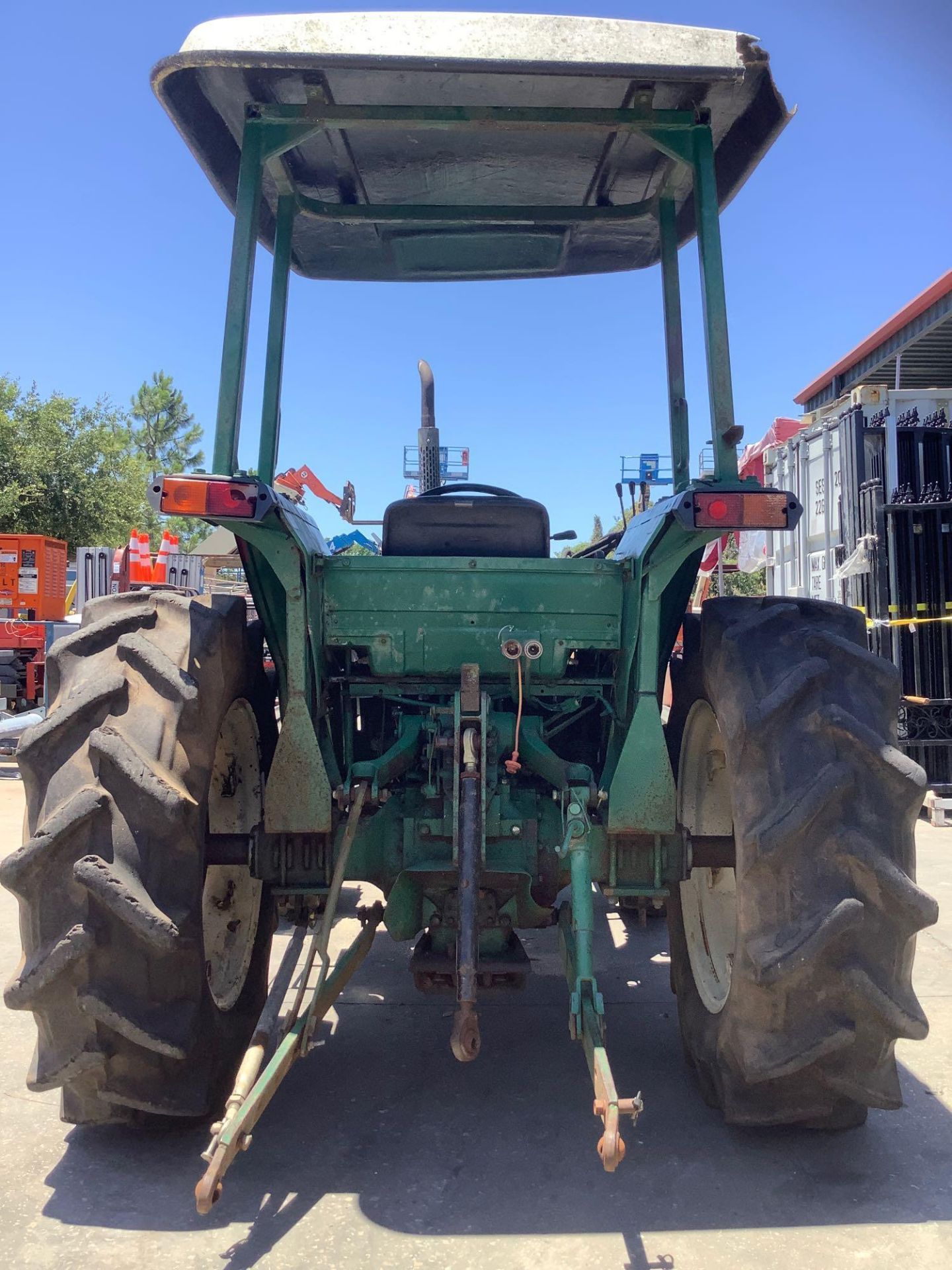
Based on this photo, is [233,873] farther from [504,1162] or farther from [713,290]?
[713,290]

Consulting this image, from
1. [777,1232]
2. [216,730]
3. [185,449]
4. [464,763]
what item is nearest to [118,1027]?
[216,730]

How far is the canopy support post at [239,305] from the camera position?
304cm

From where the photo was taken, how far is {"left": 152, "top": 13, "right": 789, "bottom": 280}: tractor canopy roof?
8.64ft

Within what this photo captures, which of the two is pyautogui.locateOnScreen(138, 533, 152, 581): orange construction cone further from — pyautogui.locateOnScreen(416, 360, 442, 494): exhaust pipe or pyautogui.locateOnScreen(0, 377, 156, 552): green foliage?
pyautogui.locateOnScreen(0, 377, 156, 552): green foliage

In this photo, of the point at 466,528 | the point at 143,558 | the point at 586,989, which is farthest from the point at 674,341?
the point at 143,558

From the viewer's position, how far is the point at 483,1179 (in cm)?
255

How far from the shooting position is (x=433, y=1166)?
8.56 feet

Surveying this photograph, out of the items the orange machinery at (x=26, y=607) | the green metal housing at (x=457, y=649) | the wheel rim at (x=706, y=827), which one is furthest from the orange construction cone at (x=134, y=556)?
the wheel rim at (x=706, y=827)

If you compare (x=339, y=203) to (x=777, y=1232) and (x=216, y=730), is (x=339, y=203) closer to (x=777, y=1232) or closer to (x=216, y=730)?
(x=216, y=730)

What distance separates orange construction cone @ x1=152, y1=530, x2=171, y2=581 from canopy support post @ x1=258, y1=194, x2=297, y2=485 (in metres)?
9.15

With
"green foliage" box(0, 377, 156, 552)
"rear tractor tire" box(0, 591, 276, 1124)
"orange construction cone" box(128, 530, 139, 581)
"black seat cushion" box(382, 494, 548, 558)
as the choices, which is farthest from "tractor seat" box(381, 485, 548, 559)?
"green foliage" box(0, 377, 156, 552)

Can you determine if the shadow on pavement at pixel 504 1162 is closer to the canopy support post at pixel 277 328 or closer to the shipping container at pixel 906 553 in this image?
the canopy support post at pixel 277 328

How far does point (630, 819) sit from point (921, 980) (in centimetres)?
216

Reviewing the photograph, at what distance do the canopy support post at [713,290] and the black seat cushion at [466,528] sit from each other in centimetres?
114
